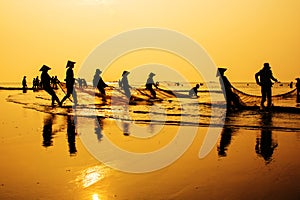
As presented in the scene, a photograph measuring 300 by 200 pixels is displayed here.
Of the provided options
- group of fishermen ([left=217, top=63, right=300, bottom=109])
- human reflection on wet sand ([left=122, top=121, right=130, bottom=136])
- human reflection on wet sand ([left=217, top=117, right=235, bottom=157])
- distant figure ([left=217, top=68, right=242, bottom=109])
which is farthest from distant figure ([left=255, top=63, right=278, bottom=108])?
human reflection on wet sand ([left=122, top=121, right=130, bottom=136])

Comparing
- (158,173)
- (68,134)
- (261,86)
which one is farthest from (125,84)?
(158,173)

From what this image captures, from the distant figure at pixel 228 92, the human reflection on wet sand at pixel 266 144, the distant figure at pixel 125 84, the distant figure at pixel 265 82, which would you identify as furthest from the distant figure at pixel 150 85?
the human reflection on wet sand at pixel 266 144

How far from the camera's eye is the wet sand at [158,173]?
17.9 feet

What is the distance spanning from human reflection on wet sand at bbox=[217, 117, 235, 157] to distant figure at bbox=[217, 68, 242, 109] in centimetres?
651

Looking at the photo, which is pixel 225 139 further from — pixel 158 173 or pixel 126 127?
pixel 158 173

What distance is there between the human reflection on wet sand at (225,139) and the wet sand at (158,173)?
0.02m

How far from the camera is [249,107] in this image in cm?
2052

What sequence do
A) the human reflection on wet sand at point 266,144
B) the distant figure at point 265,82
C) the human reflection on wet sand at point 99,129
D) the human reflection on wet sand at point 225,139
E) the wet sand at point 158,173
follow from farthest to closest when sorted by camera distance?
the distant figure at point 265,82, the human reflection on wet sand at point 99,129, the human reflection on wet sand at point 225,139, the human reflection on wet sand at point 266,144, the wet sand at point 158,173

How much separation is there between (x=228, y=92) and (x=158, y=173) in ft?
47.4

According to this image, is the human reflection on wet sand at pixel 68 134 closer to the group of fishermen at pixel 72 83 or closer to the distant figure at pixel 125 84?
the group of fishermen at pixel 72 83

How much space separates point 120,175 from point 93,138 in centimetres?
421

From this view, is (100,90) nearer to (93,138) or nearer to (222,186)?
(93,138)

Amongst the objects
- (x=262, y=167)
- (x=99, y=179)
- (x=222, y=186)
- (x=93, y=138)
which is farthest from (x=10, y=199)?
(x=93, y=138)

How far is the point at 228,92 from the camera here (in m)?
20.6
